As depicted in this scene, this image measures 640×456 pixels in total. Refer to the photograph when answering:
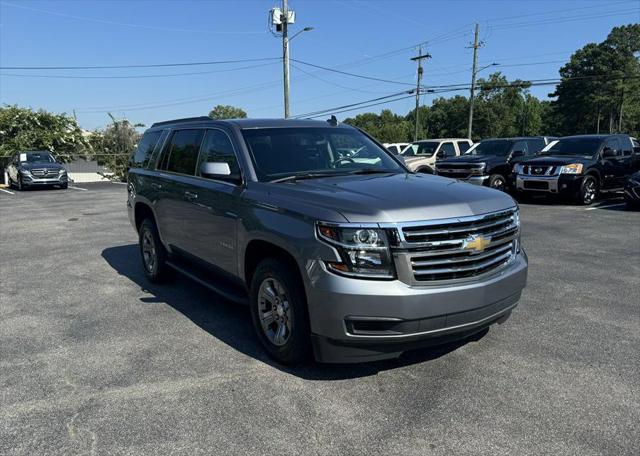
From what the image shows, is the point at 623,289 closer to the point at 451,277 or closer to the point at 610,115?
the point at 451,277

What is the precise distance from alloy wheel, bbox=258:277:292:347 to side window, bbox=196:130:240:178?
107 cm

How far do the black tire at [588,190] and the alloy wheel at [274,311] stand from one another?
475 inches

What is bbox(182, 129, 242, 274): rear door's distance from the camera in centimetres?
442

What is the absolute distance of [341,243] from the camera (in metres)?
3.30

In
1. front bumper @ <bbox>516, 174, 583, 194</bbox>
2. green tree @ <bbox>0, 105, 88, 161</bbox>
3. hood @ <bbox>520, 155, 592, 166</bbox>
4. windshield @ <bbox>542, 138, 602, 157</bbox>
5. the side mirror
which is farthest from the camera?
green tree @ <bbox>0, 105, 88, 161</bbox>

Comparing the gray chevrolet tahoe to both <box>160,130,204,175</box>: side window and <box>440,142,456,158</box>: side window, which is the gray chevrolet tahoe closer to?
<box>160,130,204,175</box>: side window


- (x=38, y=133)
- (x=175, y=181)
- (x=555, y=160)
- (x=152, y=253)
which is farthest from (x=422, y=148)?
(x=38, y=133)

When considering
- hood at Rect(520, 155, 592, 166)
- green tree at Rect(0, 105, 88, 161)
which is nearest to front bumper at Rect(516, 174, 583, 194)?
hood at Rect(520, 155, 592, 166)

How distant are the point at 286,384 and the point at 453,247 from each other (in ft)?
4.89

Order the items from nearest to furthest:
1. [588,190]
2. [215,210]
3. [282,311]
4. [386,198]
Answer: [386,198], [282,311], [215,210], [588,190]

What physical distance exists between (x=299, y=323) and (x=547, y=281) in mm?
3908

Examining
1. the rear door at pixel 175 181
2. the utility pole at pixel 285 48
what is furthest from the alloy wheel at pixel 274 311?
the utility pole at pixel 285 48

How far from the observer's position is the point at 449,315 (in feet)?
11.0

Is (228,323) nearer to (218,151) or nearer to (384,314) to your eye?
(218,151)
